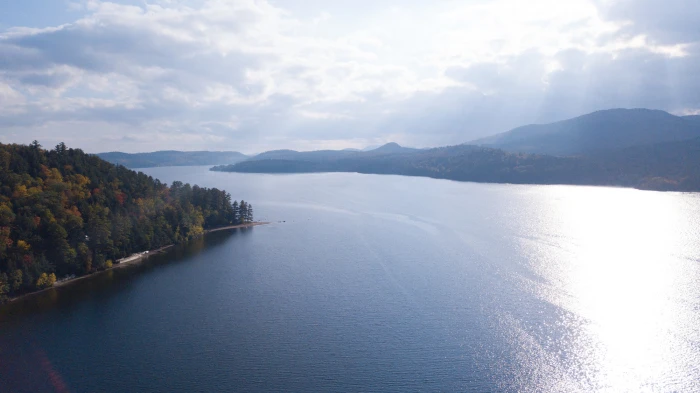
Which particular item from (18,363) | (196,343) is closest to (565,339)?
(196,343)

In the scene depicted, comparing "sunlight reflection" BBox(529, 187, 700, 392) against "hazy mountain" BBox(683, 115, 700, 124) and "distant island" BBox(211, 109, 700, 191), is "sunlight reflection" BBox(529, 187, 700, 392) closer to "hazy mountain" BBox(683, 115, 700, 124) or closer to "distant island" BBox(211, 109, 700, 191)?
"distant island" BBox(211, 109, 700, 191)

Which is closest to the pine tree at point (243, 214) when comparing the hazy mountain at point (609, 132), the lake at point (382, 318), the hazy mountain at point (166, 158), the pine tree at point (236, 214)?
the pine tree at point (236, 214)

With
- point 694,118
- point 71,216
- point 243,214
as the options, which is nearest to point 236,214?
point 243,214

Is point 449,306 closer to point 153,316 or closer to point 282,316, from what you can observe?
point 282,316

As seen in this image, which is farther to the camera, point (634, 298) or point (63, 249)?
point (63, 249)

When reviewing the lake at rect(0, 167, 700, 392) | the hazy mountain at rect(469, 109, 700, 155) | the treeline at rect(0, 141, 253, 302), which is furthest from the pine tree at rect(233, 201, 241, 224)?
the hazy mountain at rect(469, 109, 700, 155)

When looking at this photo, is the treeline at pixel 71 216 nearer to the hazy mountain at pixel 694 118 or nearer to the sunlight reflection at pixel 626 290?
the sunlight reflection at pixel 626 290
